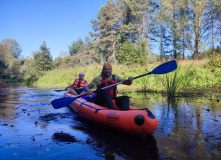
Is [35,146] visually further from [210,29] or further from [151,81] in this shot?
[210,29]

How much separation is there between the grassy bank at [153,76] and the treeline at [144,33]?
158 cm

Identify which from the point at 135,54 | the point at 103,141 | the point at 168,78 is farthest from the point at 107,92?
the point at 135,54

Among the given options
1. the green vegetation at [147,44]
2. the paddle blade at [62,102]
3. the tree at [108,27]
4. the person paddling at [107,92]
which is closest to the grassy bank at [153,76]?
the green vegetation at [147,44]

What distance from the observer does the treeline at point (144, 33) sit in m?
17.7

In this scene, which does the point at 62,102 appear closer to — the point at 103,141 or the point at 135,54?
the point at 103,141

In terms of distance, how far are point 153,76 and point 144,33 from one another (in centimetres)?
1710

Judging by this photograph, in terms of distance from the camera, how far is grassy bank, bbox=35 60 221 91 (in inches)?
357

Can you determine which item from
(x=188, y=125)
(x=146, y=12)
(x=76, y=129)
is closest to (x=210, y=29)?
(x=146, y=12)

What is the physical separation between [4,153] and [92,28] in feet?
93.3

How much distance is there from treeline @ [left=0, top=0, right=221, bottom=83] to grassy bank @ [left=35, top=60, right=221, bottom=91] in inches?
62.4

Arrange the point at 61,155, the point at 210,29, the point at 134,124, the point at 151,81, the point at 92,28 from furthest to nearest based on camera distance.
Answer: the point at 92,28
the point at 210,29
the point at 151,81
the point at 134,124
the point at 61,155

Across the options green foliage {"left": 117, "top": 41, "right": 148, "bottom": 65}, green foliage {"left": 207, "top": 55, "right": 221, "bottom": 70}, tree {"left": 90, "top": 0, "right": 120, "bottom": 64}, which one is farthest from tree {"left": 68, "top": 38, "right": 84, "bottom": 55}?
green foliage {"left": 207, "top": 55, "right": 221, "bottom": 70}

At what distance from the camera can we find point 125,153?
7.52ft

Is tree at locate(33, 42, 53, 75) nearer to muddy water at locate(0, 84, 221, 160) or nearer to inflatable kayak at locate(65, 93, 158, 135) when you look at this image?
muddy water at locate(0, 84, 221, 160)
